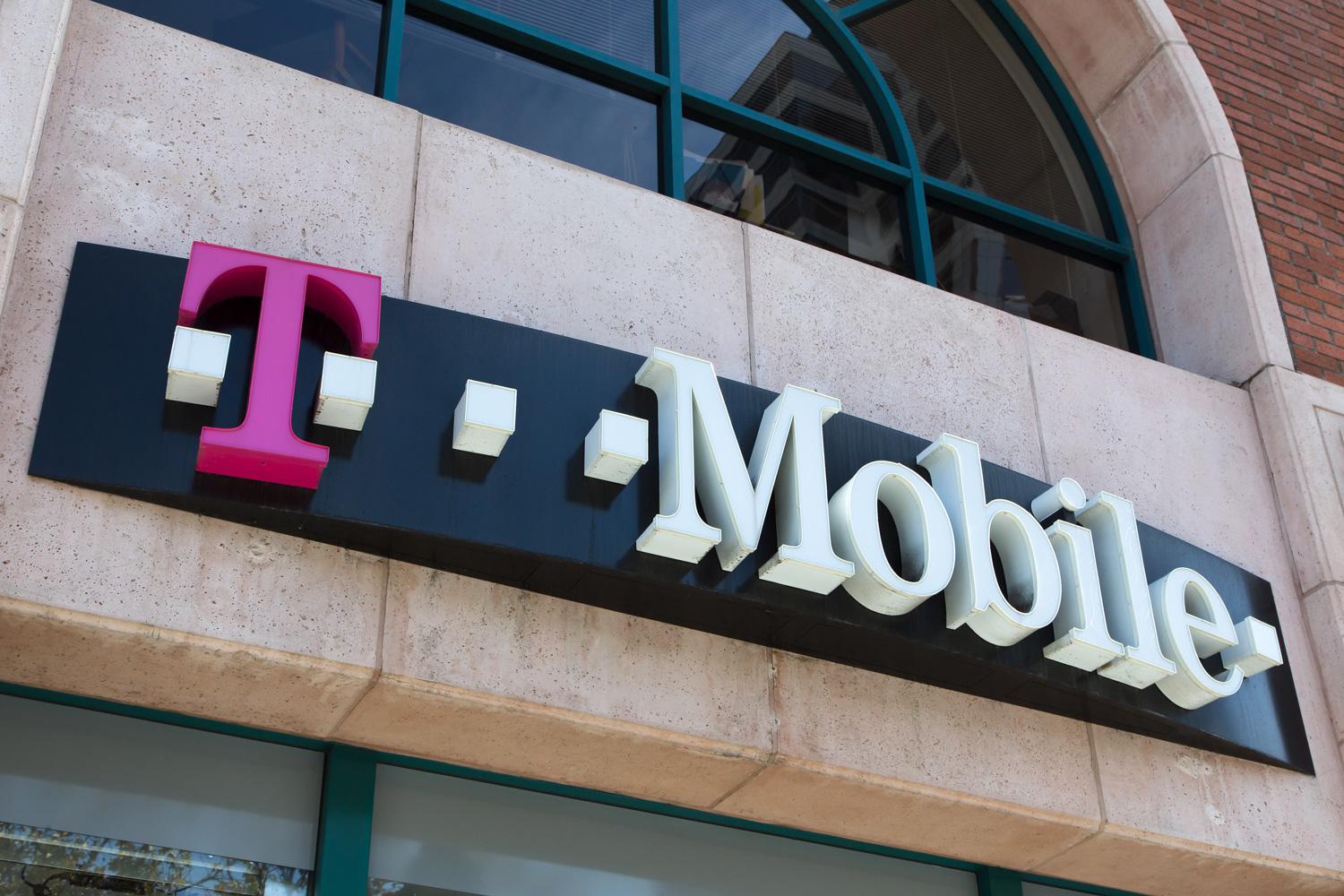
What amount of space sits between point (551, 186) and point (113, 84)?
1725mm

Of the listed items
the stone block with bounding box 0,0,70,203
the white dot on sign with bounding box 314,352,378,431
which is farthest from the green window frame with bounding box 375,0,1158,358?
the white dot on sign with bounding box 314,352,378,431

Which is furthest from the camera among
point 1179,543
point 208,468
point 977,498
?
point 1179,543

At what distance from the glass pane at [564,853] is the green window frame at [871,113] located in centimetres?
308

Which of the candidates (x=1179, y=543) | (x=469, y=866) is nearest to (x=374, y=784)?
(x=469, y=866)

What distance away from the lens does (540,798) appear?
16.6 ft

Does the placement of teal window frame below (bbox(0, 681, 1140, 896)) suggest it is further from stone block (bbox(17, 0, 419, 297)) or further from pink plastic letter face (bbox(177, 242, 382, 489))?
stone block (bbox(17, 0, 419, 297))

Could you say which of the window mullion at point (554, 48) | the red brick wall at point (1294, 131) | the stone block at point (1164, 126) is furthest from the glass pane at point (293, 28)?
the red brick wall at point (1294, 131)

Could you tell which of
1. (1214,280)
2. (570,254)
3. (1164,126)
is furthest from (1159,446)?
(570,254)

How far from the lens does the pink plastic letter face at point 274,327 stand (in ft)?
13.4

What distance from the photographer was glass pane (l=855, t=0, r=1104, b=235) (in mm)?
7984

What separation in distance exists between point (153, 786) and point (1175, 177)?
6611 mm

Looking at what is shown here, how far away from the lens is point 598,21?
7.01m

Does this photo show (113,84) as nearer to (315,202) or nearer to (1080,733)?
(315,202)

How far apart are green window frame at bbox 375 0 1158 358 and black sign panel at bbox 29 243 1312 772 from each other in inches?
75.4
